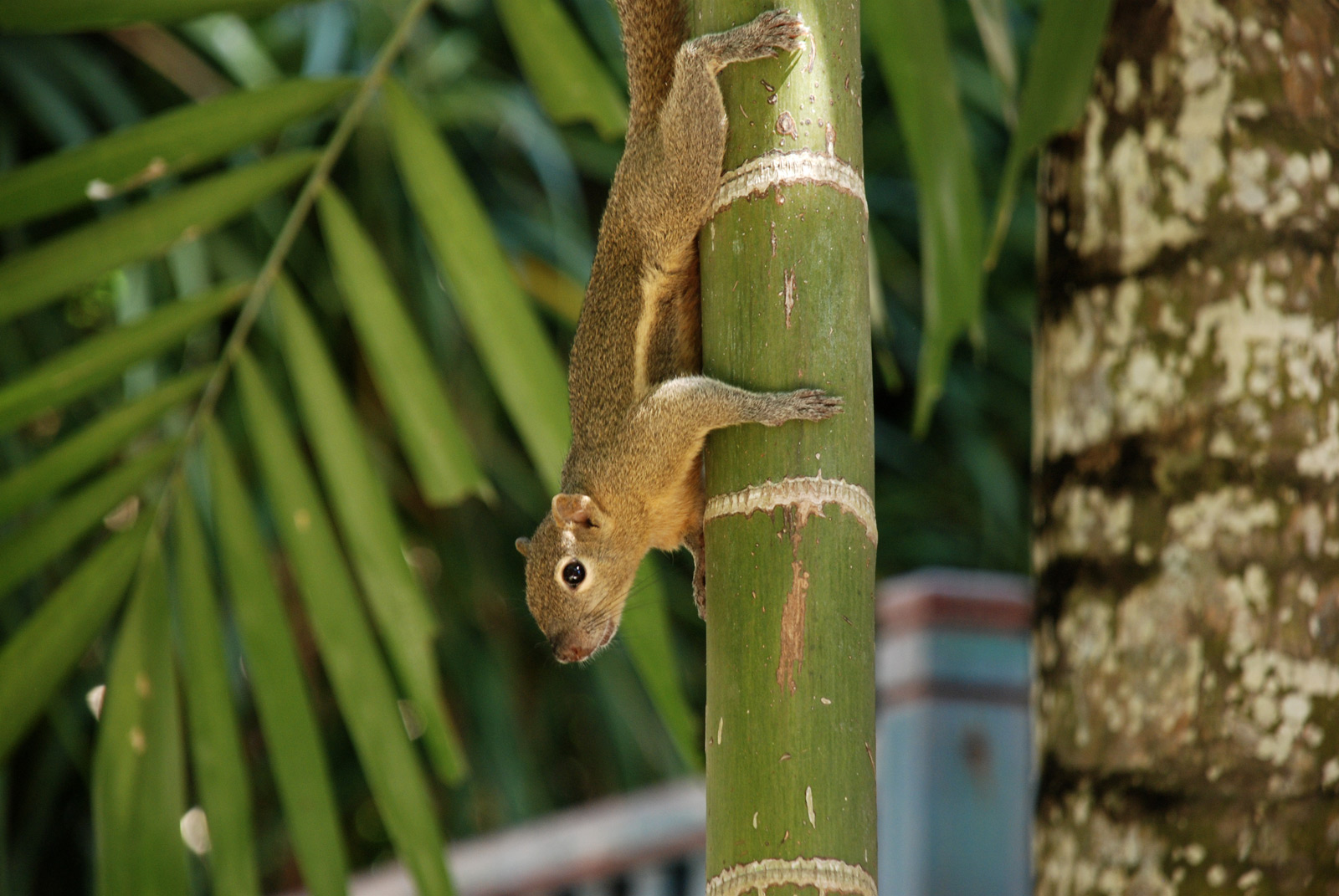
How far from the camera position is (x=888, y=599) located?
8.37ft

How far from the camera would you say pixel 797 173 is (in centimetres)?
111

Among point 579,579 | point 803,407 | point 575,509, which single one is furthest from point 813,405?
point 579,579

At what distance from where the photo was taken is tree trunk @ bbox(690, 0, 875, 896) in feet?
3.22

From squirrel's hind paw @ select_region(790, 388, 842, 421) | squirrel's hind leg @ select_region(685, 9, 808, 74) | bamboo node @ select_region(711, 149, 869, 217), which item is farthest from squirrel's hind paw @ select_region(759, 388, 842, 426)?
squirrel's hind leg @ select_region(685, 9, 808, 74)

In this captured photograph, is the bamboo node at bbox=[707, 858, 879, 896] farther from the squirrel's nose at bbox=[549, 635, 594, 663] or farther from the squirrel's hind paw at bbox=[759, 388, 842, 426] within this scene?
the squirrel's nose at bbox=[549, 635, 594, 663]

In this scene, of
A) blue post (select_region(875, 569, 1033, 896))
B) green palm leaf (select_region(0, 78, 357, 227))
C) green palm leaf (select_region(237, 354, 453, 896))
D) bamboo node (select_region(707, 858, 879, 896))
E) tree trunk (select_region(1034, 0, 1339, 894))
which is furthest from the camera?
blue post (select_region(875, 569, 1033, 896))

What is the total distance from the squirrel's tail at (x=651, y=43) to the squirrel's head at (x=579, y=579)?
0.53m

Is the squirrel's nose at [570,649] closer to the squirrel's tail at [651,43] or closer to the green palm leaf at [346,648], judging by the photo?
the green palm leaf at [346,648]

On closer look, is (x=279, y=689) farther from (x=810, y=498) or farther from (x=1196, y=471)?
(x=1196, y=471)

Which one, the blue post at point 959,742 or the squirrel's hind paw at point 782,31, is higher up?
the squirrel's hind paw at point 782,31

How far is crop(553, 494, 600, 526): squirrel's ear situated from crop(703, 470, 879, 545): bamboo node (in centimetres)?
74

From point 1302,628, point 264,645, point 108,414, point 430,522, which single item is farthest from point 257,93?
point 430,522

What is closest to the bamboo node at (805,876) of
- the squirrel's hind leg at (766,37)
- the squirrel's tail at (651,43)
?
the squirrel's hind leg at (766,37)

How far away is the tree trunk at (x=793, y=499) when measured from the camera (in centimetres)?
98
